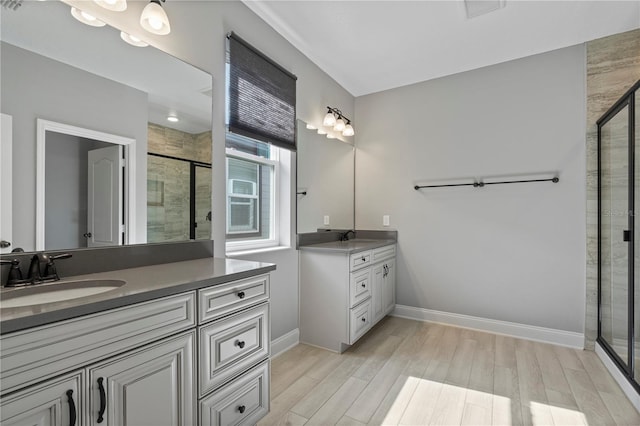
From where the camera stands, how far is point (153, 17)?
1422 mm

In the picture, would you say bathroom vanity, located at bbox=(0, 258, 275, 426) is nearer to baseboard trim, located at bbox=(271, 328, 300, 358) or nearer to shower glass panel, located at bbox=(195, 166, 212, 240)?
shower glass panel, located at bbox=(195, 166, 212, 240)

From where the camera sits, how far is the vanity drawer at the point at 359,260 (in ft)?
8.00

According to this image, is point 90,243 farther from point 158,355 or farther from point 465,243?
point 465,243

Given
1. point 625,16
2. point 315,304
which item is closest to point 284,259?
point 315,304

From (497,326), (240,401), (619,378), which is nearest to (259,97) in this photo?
(240,401)

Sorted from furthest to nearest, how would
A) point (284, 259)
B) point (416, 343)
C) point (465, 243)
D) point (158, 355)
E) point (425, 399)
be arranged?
1. point (465, 243)
2. point (416, 343)
3. point (284, 259)
4. point (425, 399)
5. point (158, 355)

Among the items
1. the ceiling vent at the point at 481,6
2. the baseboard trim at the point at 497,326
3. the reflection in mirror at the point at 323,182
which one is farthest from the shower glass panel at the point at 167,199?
the baseboard trim at the point at 497,326

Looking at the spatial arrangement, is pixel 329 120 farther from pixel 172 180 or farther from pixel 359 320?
pixel 359 320

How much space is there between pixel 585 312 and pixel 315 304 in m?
2.26

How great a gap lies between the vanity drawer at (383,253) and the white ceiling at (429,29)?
1.78 meters

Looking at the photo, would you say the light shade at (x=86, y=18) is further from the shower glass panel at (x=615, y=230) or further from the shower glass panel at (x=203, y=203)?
the shower glass panel at (x=615, y=230)

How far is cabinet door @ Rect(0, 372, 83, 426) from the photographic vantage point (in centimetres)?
74

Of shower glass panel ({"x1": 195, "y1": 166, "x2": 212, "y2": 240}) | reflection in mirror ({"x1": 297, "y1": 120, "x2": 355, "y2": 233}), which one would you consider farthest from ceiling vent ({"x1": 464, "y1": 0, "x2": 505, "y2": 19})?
shower glass panel ({"x1": 195, "y1": 166, "x2": 212, "y2": 240})

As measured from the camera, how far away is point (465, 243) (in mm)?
3037
